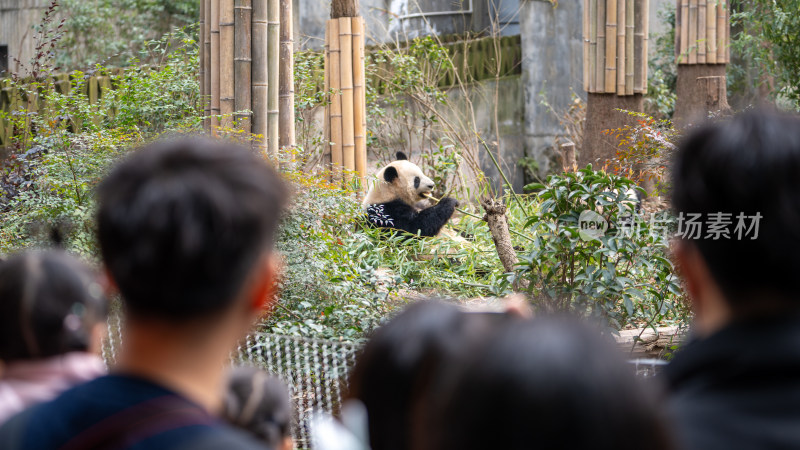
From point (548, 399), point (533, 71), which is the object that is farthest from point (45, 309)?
point (533, 71)

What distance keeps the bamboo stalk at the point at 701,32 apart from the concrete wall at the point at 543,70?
109 inches

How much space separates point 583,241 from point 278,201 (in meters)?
2.92

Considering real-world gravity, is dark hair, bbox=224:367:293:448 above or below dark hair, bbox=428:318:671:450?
below

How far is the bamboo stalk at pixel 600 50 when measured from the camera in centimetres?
677

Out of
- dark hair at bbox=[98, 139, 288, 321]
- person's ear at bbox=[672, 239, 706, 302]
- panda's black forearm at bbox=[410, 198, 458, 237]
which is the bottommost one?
panda's black forearm at bbox=[410, 198, 458, 237]

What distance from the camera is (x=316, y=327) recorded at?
3.46 meters

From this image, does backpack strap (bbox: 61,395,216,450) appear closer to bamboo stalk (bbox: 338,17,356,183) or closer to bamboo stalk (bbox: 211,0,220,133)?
bamboo stalk (bbox: 211,0,220,133)

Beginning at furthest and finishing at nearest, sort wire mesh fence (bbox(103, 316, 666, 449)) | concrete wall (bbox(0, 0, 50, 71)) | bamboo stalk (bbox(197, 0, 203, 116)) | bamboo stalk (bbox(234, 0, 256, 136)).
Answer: concrete wall (bbox(0, 0, 50, 71)) < bamboo stalk (bbox(197, 0, 203, 116)) < bamboo stalk (bbox(234, 0, 256, 136)) < wire mesh fence (bbox(103, 316, 666, 449))

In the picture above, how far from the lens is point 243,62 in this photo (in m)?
4.52

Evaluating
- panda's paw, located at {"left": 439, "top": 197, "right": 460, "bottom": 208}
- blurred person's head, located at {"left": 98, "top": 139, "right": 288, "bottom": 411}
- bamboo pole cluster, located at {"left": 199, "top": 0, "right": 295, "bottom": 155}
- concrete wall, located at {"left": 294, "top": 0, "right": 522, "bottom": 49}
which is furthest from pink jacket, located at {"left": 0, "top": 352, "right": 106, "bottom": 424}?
concrete wall, located at {"left": 294, "top": 0, "right": 522, "bottom": 49}

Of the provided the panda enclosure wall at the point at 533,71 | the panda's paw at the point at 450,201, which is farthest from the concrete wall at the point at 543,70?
the panda's paw at the point at 450,201

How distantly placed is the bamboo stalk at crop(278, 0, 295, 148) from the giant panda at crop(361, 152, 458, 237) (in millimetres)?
1428

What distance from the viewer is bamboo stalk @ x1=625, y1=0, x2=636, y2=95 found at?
671 centimetres

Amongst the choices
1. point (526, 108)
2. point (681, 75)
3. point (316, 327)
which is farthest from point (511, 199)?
point (316, 327)
